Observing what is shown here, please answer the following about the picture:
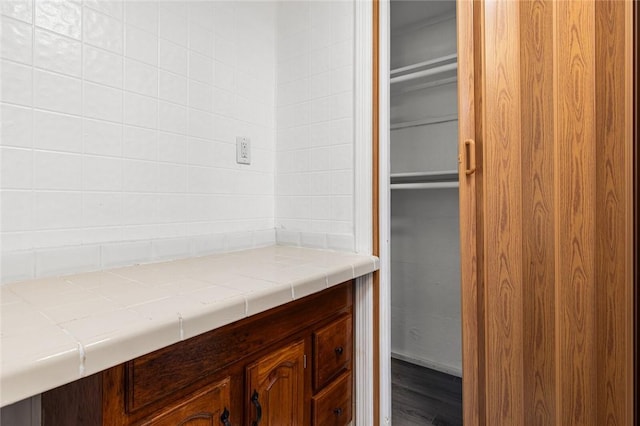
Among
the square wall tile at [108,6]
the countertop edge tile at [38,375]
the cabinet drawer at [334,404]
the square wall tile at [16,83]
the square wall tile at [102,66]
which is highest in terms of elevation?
the square wall tile at [108,6]

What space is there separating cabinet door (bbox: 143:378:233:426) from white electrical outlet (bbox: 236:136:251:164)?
89cm

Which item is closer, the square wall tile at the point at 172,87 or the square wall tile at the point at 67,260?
the square wall tile at the point at 67,260

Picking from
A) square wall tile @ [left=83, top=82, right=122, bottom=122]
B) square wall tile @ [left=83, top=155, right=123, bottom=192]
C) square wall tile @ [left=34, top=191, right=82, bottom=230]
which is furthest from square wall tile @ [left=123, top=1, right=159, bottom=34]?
square wall tile @ [left=34, top=191, right=82, bottom=230]

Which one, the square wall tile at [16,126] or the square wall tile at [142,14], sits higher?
the square wall tile at [142,14]

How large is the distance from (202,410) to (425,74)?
5.76 feet

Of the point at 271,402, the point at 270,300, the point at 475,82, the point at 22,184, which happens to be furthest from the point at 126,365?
the point at 475,82

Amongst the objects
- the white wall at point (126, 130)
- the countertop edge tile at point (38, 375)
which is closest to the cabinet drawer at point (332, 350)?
the white wall at point (126, 130)

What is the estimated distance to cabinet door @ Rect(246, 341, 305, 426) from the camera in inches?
33.1

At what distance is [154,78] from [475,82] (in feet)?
3.42

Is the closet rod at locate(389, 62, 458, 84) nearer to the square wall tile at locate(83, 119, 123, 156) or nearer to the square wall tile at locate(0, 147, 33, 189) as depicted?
the square wall tile at locate(83, 119, 123, 156)

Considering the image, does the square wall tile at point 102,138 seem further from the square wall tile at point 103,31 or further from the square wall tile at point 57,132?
the square wall tile at point 103,31

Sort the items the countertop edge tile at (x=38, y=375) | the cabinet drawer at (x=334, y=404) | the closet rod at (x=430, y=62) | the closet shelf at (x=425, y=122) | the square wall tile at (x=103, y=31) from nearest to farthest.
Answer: the countertop edge tile at (x=38, y=375)
the square wall tile at (x=103, y=31)
the cabinet drawer at (x=334, y=404)
the closet rod at (x=430, y=62)
the closet shelf at (x=425, y=122)

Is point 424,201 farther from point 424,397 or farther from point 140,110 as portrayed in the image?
point 140,110

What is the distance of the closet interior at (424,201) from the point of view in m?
1.92
